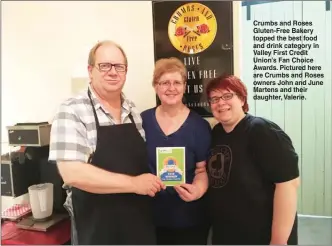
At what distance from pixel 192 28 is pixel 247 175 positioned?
0.59m

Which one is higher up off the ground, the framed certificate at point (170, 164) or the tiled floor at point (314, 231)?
the framed certificate at point (170, 164)

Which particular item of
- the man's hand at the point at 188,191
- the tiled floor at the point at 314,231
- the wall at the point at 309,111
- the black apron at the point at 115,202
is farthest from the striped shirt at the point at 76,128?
the tiled floor at the point at 314,231

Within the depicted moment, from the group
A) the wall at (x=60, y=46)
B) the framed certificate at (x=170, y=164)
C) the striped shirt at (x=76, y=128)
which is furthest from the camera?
the wall at (x=60, y=46)

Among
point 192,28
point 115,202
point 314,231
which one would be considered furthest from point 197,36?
point 314,231

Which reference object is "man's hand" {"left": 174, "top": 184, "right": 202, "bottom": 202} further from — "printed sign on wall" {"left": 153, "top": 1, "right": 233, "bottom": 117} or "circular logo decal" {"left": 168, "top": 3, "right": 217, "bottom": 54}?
"circular logo decal" {"left": 168, "top": 3, "right": 217, "bottom": 54}

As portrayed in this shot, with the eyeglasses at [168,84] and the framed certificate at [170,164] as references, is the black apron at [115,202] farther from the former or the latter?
the eyeglasses at [168,84]

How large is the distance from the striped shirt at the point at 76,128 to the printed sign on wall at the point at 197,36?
1.16ft

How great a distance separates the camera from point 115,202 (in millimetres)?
943

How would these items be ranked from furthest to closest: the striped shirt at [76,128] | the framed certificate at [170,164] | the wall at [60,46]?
the wall at [60,46], the framed certificate at [170,164], the striped shirt at [76,128]

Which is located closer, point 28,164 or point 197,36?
point 197,36

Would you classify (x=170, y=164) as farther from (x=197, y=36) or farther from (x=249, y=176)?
(x=197, y=36)

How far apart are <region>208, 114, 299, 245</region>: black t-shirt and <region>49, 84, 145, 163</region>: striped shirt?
435 millimetres

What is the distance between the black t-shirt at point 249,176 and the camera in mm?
913

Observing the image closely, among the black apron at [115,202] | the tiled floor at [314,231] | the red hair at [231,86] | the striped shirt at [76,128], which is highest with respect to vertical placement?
the red hair at [231,86]
